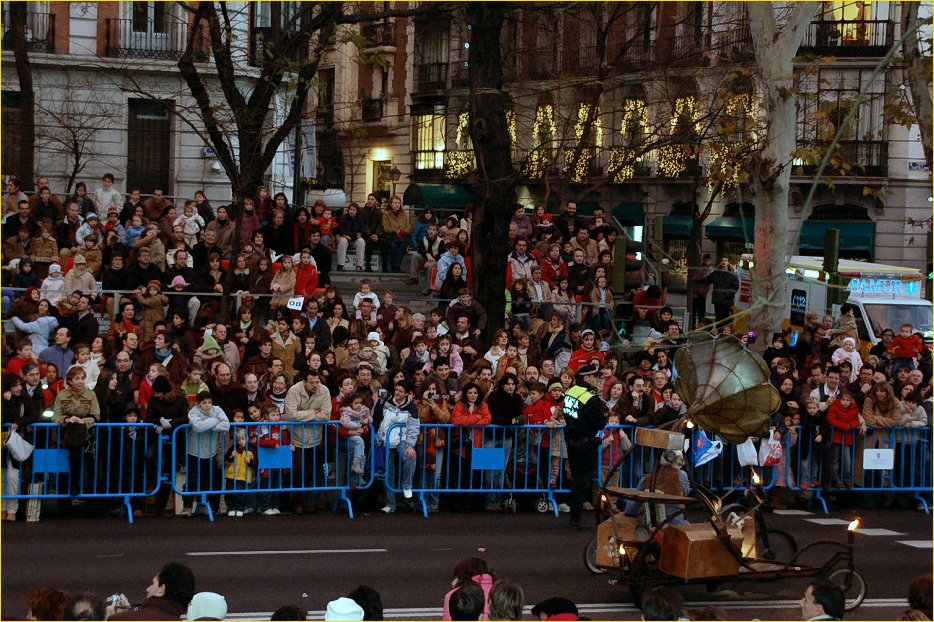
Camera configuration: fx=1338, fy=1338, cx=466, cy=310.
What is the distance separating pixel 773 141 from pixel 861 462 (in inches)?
190

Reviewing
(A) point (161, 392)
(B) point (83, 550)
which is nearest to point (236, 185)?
(A) point (161, 392)

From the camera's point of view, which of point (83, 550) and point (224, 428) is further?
point (224, 428)

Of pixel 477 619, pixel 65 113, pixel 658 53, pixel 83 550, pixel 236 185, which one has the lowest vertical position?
pixel 83 550

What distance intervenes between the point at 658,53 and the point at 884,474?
28.2 m

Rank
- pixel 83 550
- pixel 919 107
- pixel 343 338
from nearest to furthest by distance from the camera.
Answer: pixel 919 107
pixel 83 550
pixel 343 338

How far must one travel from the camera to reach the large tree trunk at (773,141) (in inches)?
549

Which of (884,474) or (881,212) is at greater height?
(881,212)

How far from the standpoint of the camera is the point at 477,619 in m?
7.74

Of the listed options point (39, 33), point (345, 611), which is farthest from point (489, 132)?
point (39, 33)

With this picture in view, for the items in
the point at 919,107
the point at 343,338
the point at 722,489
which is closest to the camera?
the point at 919,107

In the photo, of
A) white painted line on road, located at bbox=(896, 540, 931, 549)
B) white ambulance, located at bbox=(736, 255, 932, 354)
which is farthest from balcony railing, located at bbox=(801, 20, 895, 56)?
white painted line on road, located at bbox=(896, 540, 931, 549)

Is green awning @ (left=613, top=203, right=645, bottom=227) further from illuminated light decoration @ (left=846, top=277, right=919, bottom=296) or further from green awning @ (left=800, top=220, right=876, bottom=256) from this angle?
illuminated light decoration @ (left=846, top=277, right=919, bottom=296)

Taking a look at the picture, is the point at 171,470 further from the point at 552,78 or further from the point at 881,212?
the point at 881,212

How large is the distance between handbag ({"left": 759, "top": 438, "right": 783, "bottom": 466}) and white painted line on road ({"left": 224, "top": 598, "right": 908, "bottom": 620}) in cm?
482
